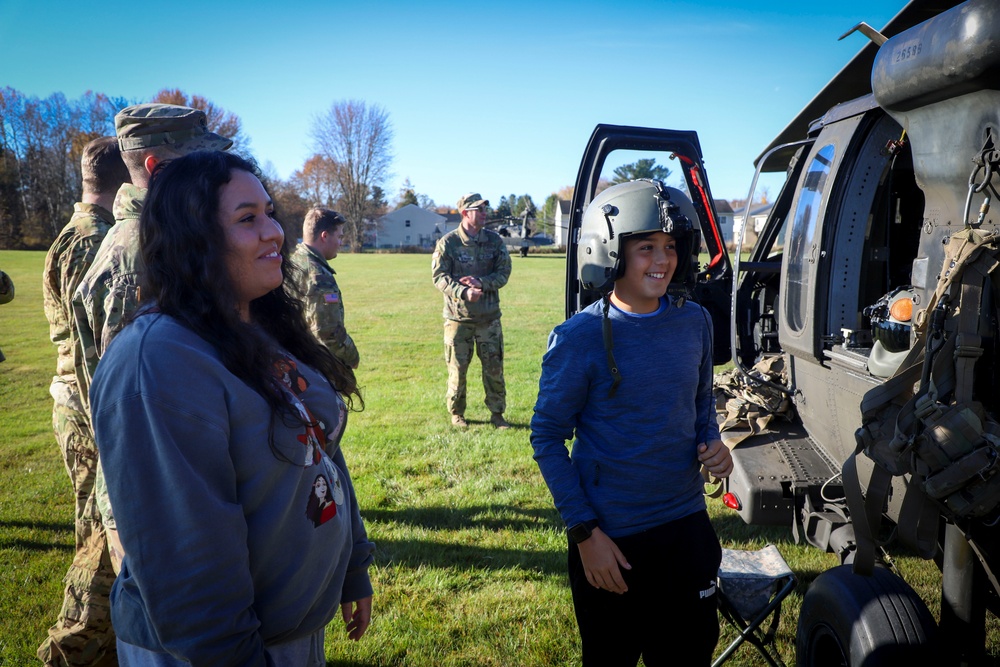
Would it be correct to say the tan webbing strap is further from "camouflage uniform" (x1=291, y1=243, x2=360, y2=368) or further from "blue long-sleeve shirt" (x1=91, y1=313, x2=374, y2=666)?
"camouflage uniform" (x1=291, y1=243, x2=360, y2=368)

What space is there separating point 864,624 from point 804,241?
2.20m

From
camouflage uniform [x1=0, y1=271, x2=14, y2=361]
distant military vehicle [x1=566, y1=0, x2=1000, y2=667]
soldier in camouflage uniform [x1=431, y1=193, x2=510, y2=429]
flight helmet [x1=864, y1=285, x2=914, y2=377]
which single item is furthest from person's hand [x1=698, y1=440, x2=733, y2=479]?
soldier in camouflage uniform [x1=431, y1=193, x2=510, y2=429]

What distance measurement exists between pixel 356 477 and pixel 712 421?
3901mm

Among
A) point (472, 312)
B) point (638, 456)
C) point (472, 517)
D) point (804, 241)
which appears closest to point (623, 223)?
point (638, 456)

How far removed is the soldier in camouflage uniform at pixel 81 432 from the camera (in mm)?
2725

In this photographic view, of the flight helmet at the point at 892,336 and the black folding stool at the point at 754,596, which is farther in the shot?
the black folding stool at the point at 754,596

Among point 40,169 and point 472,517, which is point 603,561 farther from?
point 40,169

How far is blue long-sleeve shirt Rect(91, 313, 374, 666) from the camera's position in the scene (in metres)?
1.29

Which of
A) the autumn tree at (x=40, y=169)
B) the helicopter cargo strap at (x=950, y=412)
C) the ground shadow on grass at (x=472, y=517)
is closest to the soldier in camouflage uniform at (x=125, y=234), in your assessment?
the ground shadow on grass at (x=472, y=517)

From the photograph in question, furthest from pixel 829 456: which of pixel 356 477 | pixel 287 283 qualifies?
pixel 356 477

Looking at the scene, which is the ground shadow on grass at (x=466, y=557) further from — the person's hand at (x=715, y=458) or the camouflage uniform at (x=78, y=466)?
the person's hand at (x=715, y=458)

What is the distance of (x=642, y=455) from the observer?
216cm

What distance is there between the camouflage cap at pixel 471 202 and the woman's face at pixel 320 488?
566 centimetres

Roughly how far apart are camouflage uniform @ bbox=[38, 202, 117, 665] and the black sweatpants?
1.92 metres
